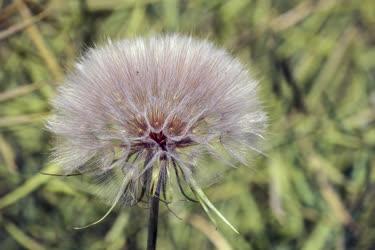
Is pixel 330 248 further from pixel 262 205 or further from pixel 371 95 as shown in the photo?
pixel 371 95

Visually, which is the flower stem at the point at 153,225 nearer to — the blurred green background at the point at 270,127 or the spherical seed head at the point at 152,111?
the spherical seed head at the point at 152,111

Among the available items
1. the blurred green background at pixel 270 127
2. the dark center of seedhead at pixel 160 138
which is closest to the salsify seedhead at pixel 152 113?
the dark center of seedhead at pixel 160 138

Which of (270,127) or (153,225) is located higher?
(270,127)

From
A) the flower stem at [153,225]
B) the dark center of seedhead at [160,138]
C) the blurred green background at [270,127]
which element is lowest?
the flower stem at [153,225]

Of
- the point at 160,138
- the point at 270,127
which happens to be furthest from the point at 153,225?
the point at 270,127

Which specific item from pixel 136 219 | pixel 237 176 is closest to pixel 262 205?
pixel 237 176

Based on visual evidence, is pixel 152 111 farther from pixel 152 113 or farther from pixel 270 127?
pixel 270 127

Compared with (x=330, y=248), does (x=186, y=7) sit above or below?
above
